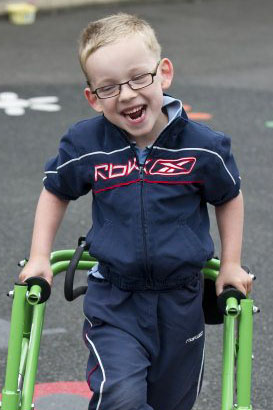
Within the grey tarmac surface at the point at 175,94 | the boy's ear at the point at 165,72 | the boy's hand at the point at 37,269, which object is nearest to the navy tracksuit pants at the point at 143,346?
the boy's hand at the point at 37,269

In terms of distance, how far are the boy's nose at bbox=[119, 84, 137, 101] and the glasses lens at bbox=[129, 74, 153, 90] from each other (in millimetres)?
13

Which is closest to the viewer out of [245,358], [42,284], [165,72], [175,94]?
[245,358]

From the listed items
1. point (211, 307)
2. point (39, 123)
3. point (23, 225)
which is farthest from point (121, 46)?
point (39, 123)

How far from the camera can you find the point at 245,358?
3213 millimetres

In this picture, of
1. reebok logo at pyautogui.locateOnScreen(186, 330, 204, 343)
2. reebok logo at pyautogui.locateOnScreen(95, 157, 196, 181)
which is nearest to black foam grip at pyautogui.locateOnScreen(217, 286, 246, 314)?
reebok logo at pyautogui.locateOnScreen(186, 330, 204, 343)

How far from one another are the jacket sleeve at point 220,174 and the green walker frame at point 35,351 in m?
0.36

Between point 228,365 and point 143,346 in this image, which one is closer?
point 228,365

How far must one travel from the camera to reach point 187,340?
11.6 ft

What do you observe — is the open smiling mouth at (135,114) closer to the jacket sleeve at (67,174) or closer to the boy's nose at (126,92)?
the boy's nose at (126,92)

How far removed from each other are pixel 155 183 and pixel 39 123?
5.91 meters

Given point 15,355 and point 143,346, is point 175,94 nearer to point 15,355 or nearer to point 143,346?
point 143,346

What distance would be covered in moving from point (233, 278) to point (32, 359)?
65cm

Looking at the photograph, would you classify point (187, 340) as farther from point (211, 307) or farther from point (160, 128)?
point (160, 128)

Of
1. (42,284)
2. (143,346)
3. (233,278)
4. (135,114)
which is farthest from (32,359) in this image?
(135,114)
